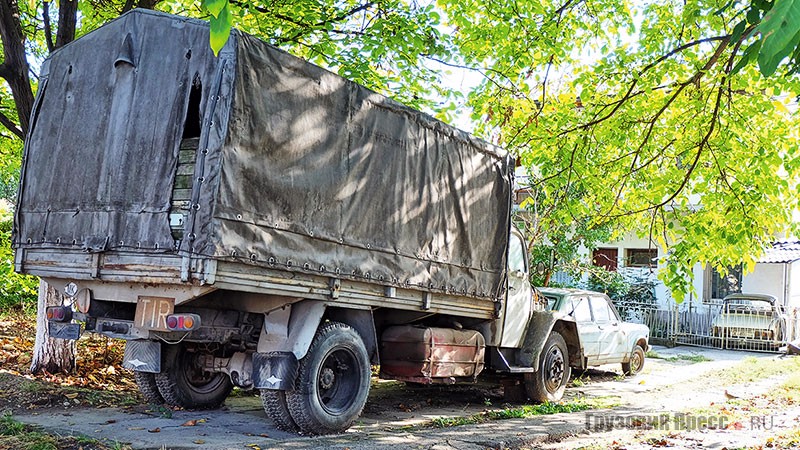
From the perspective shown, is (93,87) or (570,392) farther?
(570,392)

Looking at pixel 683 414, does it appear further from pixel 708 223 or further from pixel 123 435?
pixel 123 435

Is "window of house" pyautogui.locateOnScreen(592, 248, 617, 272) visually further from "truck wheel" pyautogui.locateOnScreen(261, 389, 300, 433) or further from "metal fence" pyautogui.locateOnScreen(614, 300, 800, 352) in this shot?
"truck wheel" pyautogui.locateOnScreen(261, 389, 300, 433)

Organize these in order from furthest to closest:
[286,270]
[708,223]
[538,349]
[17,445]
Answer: [708,223], [538,349], [286,270], [17,445]

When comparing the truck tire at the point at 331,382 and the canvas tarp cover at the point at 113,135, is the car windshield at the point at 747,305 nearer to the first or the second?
the truck tire at the point at 331,382

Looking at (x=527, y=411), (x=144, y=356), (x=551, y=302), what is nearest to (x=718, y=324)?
(x=551, y=302)

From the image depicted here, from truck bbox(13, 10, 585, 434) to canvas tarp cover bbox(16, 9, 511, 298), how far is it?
17mm

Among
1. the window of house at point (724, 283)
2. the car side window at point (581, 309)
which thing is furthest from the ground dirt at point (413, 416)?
the window of house at point (724, 283)

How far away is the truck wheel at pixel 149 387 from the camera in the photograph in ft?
26.4

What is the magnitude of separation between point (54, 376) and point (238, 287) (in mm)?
4665

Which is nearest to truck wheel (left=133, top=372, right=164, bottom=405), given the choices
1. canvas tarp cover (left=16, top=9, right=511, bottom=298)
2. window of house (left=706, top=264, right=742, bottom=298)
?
canvas tarp cover (left=16, top=9, right=511, bottom=298)

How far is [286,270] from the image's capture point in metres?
6.54

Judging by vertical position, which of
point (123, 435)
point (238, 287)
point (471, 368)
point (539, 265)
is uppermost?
point (539, 265)

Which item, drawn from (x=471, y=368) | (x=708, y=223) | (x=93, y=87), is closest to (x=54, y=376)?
(x=93, y=87)

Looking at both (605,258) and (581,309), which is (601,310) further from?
(605,258)
